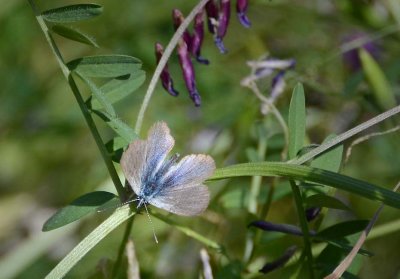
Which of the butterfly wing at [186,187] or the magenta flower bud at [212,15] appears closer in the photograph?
the butterfly wing at [186,187]

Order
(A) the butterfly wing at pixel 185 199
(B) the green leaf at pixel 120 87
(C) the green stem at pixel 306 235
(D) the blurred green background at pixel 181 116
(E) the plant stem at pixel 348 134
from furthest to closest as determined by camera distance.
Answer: (D) the blurred green background at pixel 181 116 < (B) the green leaf at pixel 120 87 < (C) the green stem at pixel 306 235 < (E) the plant stem at pixel 348 134 < (A) the butterfly wing at pixel 185 199

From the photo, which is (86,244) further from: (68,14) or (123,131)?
(68,14)

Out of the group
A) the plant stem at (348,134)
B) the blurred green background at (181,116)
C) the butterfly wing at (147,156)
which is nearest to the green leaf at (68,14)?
the butterfly wing at (147,156)

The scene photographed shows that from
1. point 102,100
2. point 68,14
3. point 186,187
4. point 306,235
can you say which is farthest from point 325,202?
point 68,14

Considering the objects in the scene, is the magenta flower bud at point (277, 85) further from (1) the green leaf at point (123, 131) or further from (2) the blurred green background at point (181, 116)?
(1) the green leaf at point (123, 131)

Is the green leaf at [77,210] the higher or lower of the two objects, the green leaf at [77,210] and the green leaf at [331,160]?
the higher

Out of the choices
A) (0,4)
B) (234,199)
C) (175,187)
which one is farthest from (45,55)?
(175,187)
